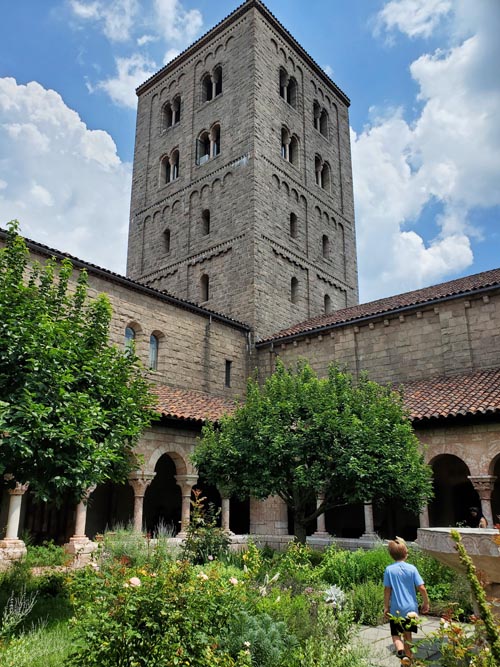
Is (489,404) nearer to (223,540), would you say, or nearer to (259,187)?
(223,540)

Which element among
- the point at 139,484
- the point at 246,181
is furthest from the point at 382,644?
the point at 246,181

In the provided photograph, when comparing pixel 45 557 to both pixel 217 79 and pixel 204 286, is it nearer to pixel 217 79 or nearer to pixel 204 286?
pixel 204 286

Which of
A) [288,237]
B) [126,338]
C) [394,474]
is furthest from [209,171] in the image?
[394,474]

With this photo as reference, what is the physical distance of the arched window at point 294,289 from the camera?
2529cm

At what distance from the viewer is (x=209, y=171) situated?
2659 cm

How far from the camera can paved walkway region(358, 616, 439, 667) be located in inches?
243

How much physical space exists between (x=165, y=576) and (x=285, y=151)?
2538 centimetres

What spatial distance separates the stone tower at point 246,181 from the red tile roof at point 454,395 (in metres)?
7.87

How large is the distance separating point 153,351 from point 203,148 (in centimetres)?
1378

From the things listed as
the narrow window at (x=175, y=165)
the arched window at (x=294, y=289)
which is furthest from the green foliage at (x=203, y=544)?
the narrow window at (x=175, y=165)

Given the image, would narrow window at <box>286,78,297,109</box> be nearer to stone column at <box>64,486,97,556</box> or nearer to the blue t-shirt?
stone column at <box>64,486,97,556</box>

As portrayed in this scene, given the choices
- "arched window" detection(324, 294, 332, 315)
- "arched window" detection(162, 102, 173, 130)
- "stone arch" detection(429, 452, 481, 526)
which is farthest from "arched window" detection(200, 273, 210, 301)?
"stone arch" detection(429, 452, 481, 526)

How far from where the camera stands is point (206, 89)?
96.6 feet

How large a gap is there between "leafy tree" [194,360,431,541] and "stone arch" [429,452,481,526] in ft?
18.6
